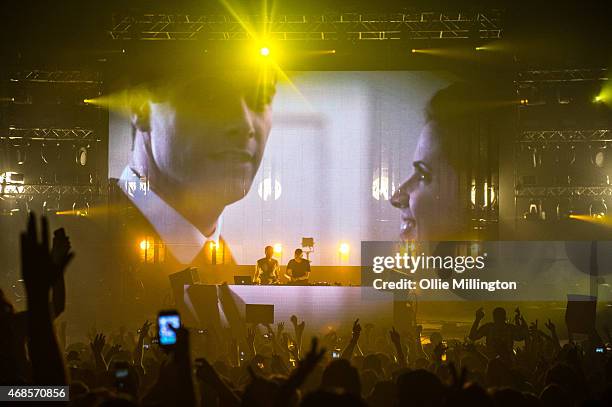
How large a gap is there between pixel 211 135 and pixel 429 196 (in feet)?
15.8

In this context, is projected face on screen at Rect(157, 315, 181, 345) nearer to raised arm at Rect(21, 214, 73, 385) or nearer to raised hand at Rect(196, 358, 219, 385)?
raised hand at Rect(196, 358, 219, 385)

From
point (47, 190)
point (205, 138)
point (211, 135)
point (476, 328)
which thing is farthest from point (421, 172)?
point (476, 328)

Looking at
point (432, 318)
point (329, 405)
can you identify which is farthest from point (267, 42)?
point (329, 405)

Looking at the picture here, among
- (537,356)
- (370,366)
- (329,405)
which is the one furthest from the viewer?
(537,356)

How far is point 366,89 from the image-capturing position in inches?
645

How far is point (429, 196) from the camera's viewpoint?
16203 millimetres

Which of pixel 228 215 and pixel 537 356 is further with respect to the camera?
pixel 228 215

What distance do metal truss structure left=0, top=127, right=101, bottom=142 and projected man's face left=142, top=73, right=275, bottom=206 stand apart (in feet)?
5.93

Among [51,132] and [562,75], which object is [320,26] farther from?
[51,132]

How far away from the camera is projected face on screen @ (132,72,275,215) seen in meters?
16.1

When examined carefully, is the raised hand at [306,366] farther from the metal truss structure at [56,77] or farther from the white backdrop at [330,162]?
the metal truss structure at [56,77]

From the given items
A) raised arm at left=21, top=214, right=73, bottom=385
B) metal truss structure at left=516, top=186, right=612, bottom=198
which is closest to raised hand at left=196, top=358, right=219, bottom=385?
raised arm at left=21, top=214, right=73, bottom=385

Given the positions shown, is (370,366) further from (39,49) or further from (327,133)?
(39,49)

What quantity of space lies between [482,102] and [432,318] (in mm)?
4717
